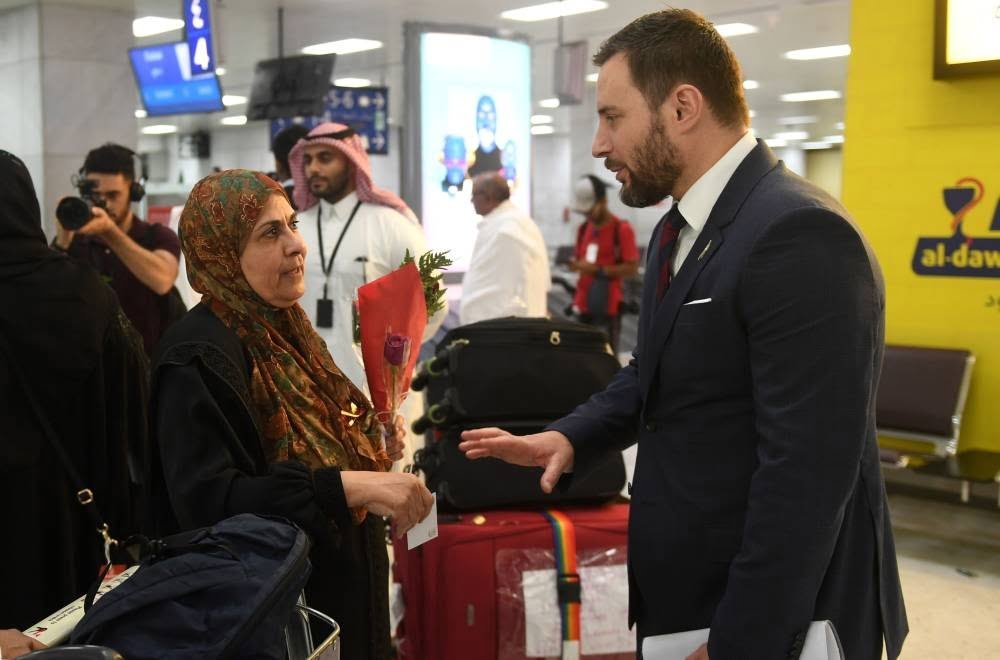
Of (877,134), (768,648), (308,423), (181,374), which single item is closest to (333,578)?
(308,423)

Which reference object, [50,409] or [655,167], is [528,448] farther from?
[50,409]

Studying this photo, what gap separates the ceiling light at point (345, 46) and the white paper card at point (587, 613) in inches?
448

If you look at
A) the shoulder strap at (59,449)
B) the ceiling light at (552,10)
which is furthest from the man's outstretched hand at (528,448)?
the ceiling light at (552,10)

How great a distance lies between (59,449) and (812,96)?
18.7m

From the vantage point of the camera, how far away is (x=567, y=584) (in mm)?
2701

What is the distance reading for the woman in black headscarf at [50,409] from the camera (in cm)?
209

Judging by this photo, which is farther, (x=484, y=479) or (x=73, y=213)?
(x=73, y=213)

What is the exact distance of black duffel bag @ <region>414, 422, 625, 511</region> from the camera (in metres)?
2.80

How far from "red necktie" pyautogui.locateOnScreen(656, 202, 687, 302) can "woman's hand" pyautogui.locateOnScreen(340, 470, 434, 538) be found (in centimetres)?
56

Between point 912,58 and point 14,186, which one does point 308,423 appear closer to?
point 14,186

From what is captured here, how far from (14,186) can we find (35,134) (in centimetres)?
838

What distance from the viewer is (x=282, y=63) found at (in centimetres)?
1034

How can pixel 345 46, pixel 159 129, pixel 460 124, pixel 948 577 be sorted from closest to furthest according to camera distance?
1. pixel 948 577
2. pixel 460 124
3. pixel 345 46
4. pixel 159 129

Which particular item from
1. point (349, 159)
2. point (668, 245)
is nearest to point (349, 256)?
point (349, 159)
